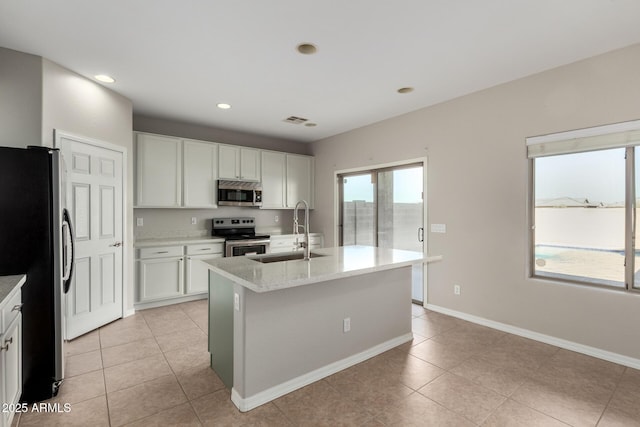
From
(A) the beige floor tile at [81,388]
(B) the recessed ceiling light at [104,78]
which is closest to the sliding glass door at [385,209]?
(B) the recessed ceiling light at [104,78]

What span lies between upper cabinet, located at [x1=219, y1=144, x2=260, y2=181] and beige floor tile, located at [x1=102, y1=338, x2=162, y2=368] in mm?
2711

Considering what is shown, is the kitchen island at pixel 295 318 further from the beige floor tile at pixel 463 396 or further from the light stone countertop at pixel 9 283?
the light stone countertop at pixel 9 283

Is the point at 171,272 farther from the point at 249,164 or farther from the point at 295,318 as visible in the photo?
the point at 295,318

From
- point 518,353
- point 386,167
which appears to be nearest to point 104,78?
point 386,167

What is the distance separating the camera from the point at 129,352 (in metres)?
2.90

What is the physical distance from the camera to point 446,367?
262 cm

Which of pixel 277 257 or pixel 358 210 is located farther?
pixel 358 210

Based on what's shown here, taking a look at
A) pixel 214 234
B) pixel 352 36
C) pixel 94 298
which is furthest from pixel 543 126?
pixel 94 298

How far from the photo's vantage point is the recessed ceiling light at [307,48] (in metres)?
2.60

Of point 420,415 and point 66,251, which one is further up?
point 66,251

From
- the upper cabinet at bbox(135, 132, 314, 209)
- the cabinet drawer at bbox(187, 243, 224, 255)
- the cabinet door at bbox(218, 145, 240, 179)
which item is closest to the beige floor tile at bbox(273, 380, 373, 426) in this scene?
the cabinet drawer at bbox(187, 243, 224, 255)

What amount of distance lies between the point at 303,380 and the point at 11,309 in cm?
192

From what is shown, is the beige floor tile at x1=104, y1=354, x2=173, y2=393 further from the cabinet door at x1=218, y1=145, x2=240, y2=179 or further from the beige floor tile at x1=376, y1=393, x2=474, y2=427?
the cabinet door at x1=218, y1=145, x2=240, y2=179

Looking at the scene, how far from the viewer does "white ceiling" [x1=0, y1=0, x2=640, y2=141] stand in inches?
83.6
